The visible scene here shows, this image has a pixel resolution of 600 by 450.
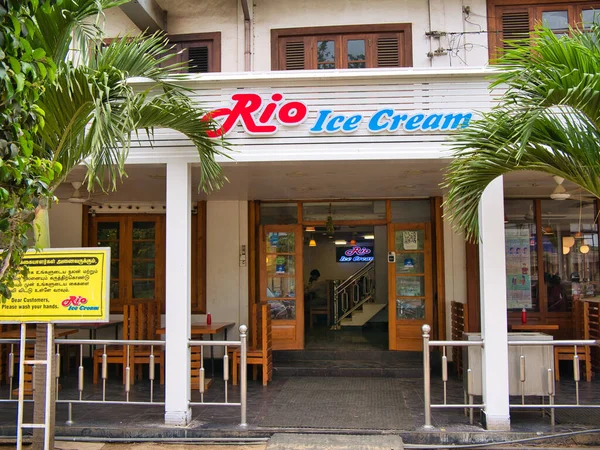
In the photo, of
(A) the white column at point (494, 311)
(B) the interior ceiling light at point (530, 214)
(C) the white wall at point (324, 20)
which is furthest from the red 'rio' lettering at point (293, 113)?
(B) the interior ceiling light at point (530, 214)

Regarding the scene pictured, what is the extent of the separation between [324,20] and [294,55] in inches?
31.0

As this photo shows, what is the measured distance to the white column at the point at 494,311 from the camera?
6613mm

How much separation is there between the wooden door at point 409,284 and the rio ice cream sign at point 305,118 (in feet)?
12.9

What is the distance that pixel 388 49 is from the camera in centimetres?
978

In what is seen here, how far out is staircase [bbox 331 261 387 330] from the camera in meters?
14.4

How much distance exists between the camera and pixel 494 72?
22.6 feet

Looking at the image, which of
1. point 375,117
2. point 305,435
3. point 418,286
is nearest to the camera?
point 305,435

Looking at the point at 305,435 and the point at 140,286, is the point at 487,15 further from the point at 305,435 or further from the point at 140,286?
the point at 140,286

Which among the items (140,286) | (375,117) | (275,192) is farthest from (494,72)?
(140,286)

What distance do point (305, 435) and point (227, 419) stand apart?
1.12 metres

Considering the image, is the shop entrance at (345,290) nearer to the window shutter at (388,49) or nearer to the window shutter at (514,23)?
the window shutter at (388,49)

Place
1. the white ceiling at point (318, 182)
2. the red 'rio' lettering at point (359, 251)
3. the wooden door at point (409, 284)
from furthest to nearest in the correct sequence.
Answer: the red 'rio' lettering at point (359, 251)
the wooden door at point (409, 284)
the white ceiling at point (318, 182)

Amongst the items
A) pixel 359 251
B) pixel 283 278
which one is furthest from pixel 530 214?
pixel 359 251

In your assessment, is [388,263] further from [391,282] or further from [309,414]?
[309,414]
